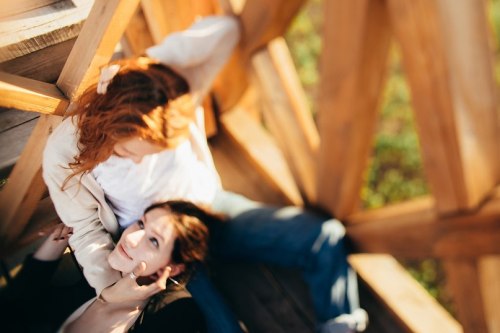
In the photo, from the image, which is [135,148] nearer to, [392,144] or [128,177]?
[128,177]

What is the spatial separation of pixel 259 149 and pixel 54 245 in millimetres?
1046

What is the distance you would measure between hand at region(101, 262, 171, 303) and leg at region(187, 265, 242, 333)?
0.33 m

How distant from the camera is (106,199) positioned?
1070 mm

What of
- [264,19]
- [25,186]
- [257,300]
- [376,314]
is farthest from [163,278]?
[376,314]

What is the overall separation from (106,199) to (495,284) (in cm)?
104

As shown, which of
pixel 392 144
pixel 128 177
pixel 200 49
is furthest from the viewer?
pixel 392 144

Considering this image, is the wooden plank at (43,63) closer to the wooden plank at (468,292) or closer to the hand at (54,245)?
the hand at (54,245)

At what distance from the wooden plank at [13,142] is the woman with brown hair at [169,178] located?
2.1 inches

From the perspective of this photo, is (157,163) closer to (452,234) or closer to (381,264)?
(452,234)

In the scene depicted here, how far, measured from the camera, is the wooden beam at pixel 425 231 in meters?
1.11

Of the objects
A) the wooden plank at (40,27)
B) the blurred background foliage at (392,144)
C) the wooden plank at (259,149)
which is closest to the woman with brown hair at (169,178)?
the wooden plank at (40,27)

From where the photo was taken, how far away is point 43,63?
3.08 ft

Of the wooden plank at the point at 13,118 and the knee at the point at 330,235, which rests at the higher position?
the wooden plank at the point at 13,118

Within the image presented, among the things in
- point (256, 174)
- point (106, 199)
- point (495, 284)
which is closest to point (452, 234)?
point (495, 284)
